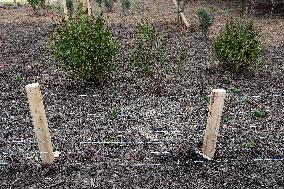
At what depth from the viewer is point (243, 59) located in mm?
6043

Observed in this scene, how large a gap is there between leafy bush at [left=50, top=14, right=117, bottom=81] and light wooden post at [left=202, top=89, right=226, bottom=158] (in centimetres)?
216

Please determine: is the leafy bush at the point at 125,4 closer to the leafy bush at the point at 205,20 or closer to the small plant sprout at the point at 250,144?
the leafy bush at the point at 205,20

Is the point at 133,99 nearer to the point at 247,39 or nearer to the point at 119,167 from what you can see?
the point at 119,167

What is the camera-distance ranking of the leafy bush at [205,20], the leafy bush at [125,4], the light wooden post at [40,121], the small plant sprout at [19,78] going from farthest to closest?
1. the leafy bush at [125,4]
2. the leafy bush at [205,20]
3. the small plant sprout at [19,78]
4. the light wooden post at [40,121]

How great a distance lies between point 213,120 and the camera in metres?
3.62

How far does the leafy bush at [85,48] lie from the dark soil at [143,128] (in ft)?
1.08

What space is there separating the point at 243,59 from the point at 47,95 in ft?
9.60

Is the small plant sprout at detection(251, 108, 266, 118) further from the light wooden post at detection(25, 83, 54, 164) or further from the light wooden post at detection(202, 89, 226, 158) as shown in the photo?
the light wooden post at detection(25, 83, 54, 164)

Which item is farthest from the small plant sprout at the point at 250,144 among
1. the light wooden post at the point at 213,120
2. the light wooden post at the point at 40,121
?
the light wooden post at the point at 40,121

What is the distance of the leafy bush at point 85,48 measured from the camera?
5.30m

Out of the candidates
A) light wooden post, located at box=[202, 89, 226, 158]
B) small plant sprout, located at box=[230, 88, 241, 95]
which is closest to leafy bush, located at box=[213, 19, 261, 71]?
small plant sprout, located at box=[230, 88, 241, 95]

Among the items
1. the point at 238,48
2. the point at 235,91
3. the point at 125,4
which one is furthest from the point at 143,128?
the point at 125,4

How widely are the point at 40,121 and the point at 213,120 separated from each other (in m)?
1.54

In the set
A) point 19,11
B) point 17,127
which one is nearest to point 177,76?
point 17,127
